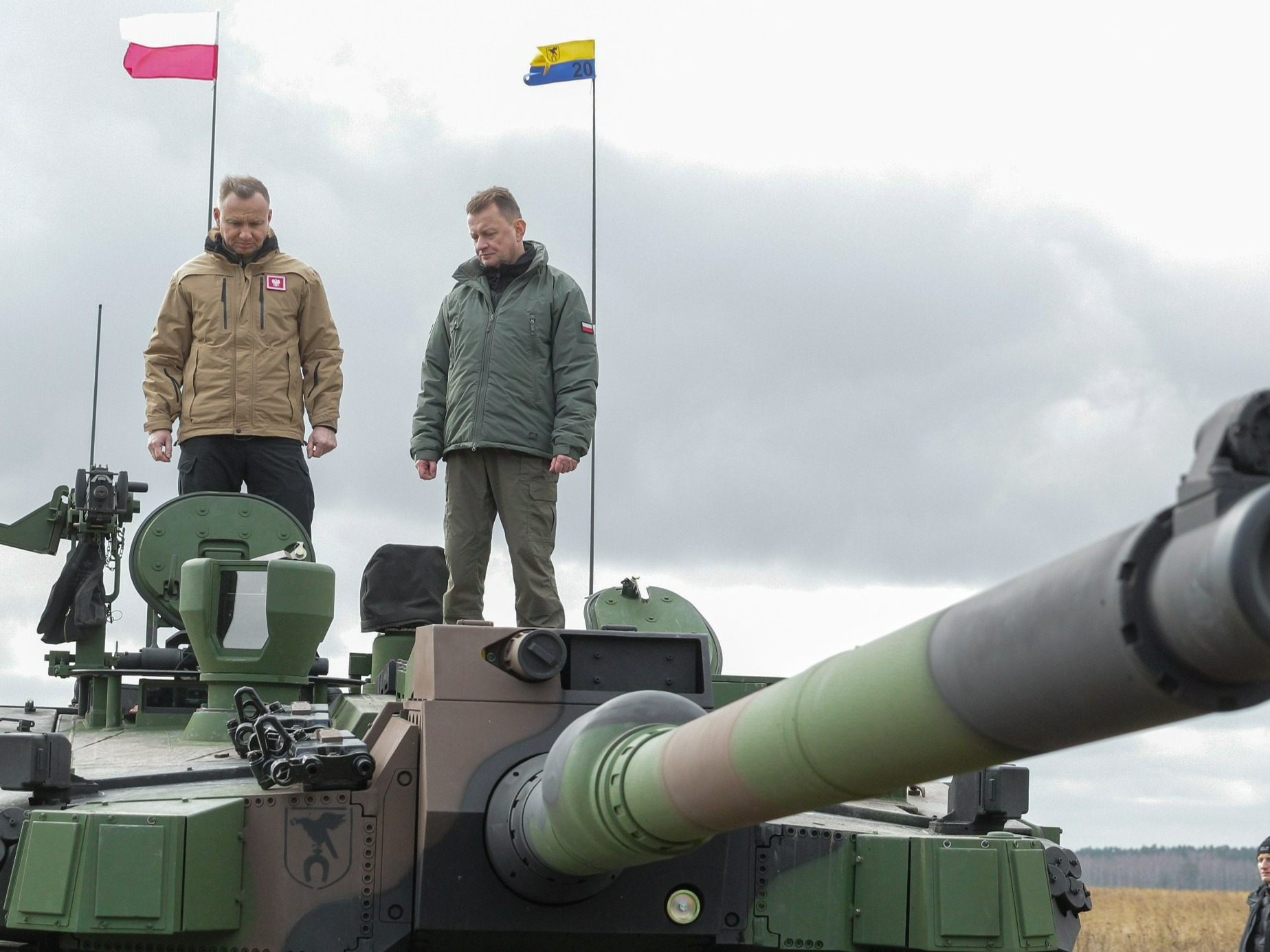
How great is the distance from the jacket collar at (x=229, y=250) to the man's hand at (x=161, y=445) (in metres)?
1.07

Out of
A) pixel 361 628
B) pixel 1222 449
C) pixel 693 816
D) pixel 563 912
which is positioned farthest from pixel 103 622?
pixel 1222 449

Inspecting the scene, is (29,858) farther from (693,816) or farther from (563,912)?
(693,816)

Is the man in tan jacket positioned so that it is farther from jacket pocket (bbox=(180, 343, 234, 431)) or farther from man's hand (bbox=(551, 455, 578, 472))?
man's hand (bbox=(551, 455, 578, 472))

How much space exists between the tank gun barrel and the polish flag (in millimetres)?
11957

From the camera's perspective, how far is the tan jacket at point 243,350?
33.9ft

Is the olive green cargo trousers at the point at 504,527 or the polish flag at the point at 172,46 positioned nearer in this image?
the olive green cargo trousers at the point at 504,527

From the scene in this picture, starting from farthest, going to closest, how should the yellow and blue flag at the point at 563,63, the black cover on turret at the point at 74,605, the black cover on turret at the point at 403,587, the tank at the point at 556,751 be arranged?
the yellow and blue flag at the point at 563,63, the black cover on turret at the point at 403,587, the black cover on turret at the point at 74,605, the tank at the point at 556,751

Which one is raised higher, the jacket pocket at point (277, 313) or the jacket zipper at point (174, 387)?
the jacket pocket at point (277, 313)

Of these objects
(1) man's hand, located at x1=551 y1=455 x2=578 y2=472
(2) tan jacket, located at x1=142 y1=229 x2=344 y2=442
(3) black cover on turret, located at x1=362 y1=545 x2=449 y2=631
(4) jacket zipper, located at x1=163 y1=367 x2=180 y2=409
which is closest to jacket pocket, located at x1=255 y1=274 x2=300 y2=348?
(2) tan jacket, located at x1=142 y1=229 x2=344 y2=442

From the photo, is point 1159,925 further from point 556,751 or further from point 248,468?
point 556,751

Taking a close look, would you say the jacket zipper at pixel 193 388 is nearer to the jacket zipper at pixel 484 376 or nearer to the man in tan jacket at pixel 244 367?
the man in tan jacket at pixel 244 367

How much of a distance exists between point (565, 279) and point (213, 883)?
4130mm

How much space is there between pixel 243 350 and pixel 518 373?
2.01m

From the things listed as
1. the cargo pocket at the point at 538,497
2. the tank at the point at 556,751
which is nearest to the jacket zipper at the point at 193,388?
the tank at the point at 556,751
